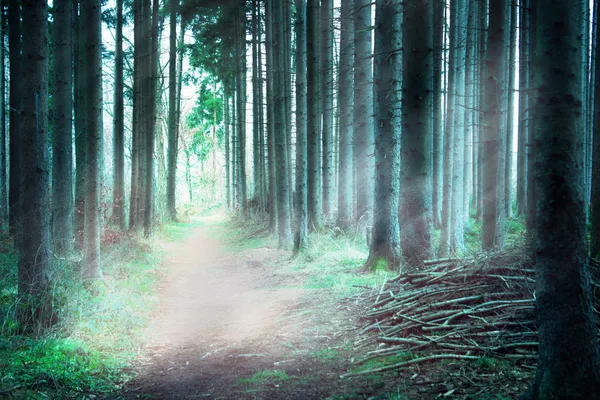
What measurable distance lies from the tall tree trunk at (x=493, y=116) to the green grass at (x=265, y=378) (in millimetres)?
5838

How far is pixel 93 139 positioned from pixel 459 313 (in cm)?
733

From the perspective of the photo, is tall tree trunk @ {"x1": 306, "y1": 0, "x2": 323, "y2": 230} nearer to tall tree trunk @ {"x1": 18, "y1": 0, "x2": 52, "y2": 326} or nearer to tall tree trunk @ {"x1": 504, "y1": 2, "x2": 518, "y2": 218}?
tall tree trunk @ {"x1": 504, "y1": 2, "x2": 518, "y2": 218}

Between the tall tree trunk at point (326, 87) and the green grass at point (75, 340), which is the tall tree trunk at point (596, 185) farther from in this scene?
the tall tree trunk at point (326, 87)

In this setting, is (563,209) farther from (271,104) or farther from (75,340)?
(271,104)

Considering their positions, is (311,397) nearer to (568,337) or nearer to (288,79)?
(568,337)

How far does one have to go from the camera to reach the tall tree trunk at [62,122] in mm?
9320

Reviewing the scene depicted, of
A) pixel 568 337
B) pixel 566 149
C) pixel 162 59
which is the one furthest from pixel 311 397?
pixel 162 59

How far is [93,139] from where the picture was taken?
8312 millimetres

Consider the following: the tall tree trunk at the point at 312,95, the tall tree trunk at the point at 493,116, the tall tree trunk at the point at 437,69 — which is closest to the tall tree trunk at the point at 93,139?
the tall tree trunk at the point at 312,95

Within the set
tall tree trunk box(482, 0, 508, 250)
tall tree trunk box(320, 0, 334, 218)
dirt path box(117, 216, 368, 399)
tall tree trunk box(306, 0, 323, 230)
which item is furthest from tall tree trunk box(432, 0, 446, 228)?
dirt path box(117, 216, 368, 399)

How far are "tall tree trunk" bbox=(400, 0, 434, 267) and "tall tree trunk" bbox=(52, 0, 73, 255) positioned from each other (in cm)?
723

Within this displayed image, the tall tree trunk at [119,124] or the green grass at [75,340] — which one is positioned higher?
the tall tree trunk at [119,124]

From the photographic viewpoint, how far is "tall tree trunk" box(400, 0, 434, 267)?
296 inches

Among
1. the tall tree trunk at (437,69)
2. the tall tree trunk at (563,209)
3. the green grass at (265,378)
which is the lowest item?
the green grass at (265,378)
